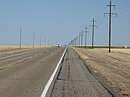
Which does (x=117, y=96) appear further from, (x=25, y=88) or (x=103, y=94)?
(x=25, y=88)

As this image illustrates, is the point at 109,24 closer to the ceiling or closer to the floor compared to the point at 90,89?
closer to the ceiling

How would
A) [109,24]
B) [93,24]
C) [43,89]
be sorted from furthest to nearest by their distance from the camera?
1. [93,24]
2. [109,24]
3. [43,89]

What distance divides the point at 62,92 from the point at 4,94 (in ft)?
7.11

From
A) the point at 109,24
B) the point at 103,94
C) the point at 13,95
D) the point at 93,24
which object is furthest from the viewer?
the point at 93,24

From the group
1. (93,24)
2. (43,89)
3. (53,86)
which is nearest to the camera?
(43,89)

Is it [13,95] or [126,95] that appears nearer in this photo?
[13,95]

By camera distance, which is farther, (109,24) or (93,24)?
(93,24)

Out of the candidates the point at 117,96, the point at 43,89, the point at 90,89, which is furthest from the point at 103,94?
the point at 43,89

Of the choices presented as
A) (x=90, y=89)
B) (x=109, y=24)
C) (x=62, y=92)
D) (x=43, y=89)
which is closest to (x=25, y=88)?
(x=43, y=89)

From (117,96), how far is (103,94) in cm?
52

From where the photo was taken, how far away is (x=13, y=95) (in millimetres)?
12172

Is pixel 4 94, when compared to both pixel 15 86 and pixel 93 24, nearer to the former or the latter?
pixel 15 86

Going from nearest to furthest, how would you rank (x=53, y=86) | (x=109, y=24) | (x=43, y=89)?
(x=43, y=89) → (x=53, y=86) → (x=109, y=24)

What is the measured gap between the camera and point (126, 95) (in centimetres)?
1325
